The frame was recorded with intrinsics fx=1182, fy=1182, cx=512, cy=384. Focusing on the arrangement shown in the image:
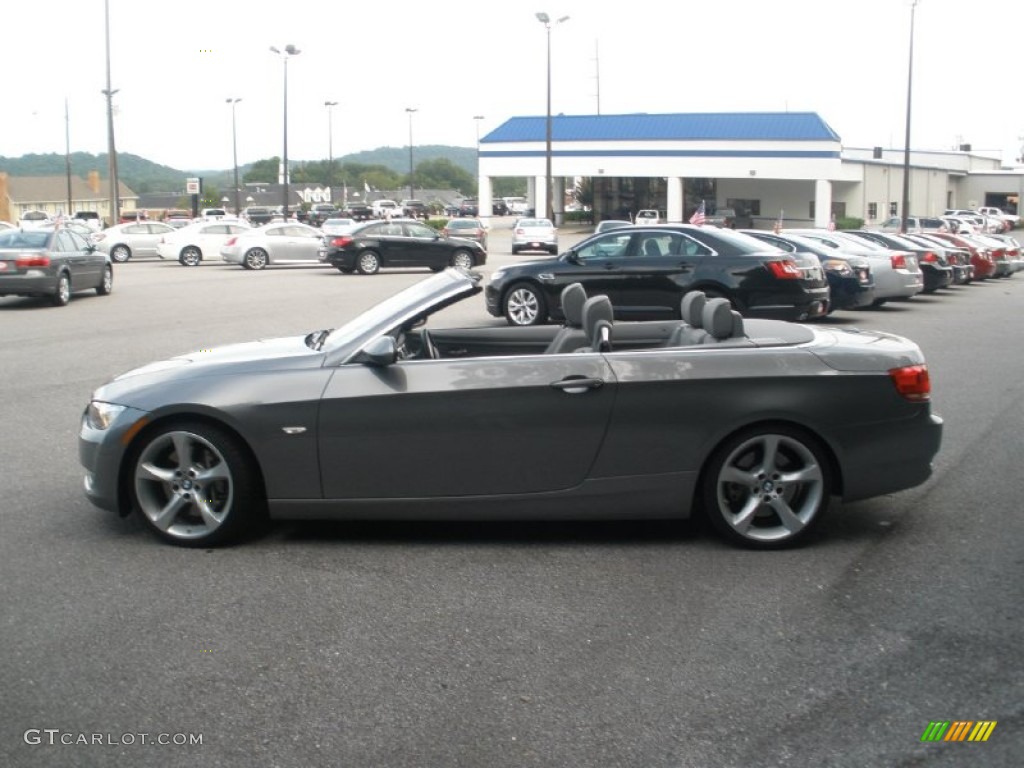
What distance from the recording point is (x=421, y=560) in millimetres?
5883

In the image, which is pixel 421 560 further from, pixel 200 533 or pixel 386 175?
pixel 386 175

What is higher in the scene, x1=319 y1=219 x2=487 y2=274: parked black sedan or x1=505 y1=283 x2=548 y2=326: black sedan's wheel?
x1=319 y1=219 x2=487 y2=274: parked black sedan

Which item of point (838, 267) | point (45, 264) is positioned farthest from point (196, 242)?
point (838, 267)

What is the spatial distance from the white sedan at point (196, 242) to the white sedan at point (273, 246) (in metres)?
1.45

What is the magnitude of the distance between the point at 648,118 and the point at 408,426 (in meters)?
74.5

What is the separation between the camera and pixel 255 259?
3491 centimetres

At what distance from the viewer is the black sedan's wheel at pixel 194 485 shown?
5.94 meters

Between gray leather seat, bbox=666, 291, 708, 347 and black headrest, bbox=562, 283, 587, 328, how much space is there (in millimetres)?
525

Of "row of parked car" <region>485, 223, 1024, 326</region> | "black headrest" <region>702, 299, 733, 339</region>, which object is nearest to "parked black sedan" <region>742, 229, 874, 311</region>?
"row of parked car" <region>485, 223, 1024, 326</region>

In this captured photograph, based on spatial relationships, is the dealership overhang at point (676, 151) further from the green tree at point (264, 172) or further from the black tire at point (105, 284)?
the green tree at point (264, 172)

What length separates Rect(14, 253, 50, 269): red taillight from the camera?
2053cm

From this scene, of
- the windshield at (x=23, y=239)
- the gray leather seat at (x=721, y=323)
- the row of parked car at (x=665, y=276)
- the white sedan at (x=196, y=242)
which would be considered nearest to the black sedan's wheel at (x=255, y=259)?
the white sedan at (x=196, y=242)

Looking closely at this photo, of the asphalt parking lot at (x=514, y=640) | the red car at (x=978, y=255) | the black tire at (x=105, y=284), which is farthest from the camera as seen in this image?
the red car at (x=978, y=255)

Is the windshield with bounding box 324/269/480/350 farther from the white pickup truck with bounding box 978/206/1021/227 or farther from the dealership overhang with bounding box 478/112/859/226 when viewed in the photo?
the white pickup truck with bounding box 978/206/1021/227
